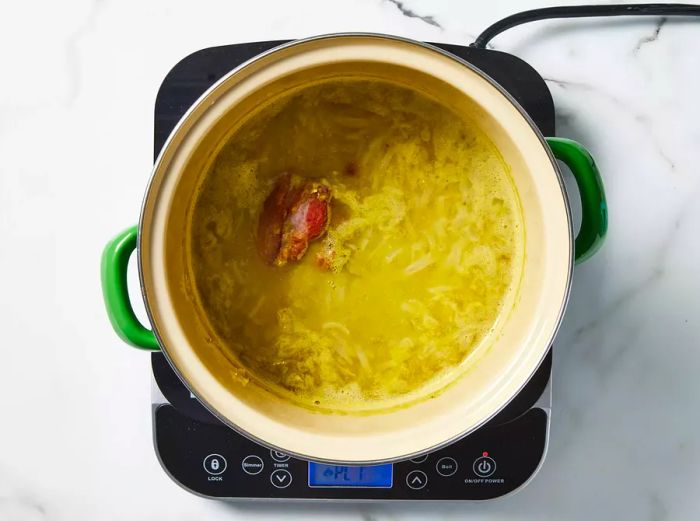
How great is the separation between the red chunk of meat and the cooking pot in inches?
3.3

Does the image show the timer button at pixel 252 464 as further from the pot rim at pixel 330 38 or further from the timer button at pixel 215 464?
the pot rim at pixel 330 38

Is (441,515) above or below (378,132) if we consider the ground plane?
below

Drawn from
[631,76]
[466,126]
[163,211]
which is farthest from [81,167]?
[631,76]

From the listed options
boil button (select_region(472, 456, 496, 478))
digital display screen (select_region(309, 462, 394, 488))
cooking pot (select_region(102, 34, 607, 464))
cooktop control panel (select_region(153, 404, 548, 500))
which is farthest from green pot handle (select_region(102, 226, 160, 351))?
boil button (select_region(472, 456, 496, 478))

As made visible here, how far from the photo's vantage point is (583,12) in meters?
0.86

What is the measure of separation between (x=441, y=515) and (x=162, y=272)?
1.55 ft

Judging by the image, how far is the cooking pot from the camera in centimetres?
65

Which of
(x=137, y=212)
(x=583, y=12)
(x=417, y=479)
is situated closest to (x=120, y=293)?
(x=137, y=212)

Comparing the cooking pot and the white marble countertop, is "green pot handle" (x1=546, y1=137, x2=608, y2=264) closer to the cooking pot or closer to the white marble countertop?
the cooking pot

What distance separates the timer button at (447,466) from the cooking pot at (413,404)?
10 cm

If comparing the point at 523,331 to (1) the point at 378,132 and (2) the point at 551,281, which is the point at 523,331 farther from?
(1) the point at 378,132

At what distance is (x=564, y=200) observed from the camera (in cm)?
66

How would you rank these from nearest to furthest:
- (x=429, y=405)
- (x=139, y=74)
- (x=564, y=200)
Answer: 1. (x=564, y=200)
2. (x=429, y=405)
3. (x=139, y=74)

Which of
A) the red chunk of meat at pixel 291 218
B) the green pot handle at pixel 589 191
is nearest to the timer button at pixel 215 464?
the red chunk of meat at pixel 291 218
